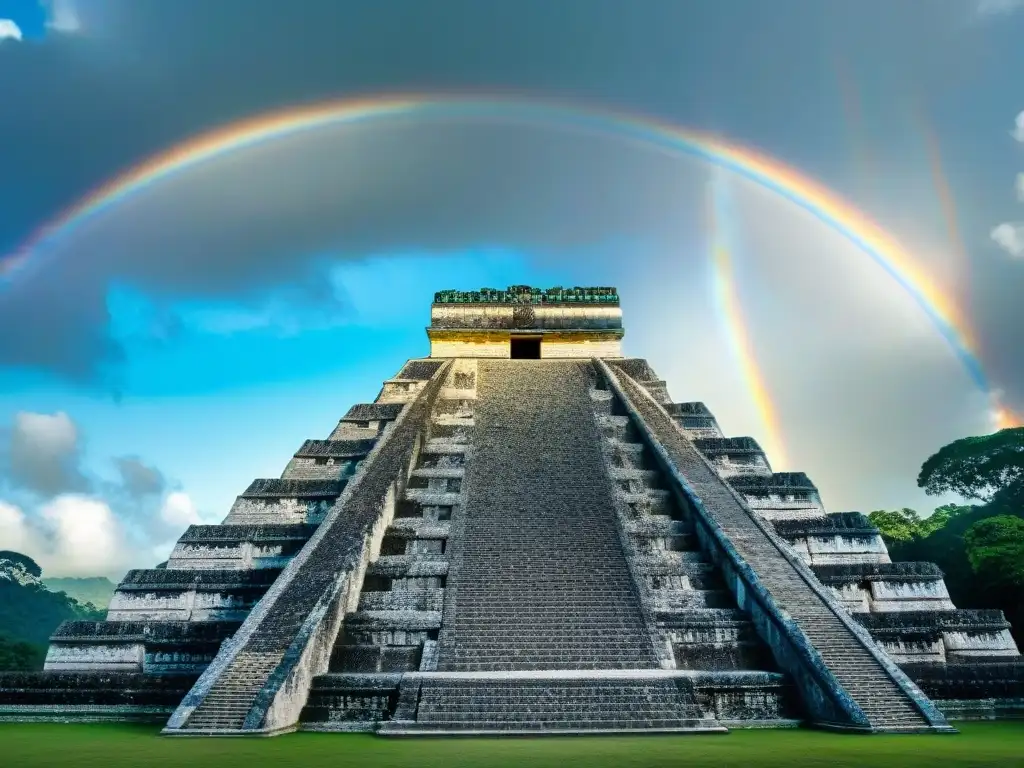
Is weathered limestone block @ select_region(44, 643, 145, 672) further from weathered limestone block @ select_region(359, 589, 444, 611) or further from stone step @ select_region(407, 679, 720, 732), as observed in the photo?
stone step @ select_region(407, 679, 720, 732)

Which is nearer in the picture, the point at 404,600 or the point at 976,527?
the point at 404,600

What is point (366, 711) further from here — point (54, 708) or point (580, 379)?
point (580, 379)

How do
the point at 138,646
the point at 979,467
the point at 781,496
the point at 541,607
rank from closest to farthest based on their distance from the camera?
the point at 541,607 < the point at 138,646 < the point at 781,496 < the point at 979,467

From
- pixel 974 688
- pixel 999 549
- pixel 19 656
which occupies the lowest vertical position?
pixel 974 688

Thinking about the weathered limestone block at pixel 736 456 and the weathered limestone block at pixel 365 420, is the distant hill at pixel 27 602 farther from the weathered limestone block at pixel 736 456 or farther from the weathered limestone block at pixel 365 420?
the weathered limestone block at pixel 736 456

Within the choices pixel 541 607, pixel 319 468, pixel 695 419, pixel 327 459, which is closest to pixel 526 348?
pixel 695 419

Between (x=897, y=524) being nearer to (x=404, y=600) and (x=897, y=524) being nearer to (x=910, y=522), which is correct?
(x=910, y=522)

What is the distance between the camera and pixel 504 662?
7.73m

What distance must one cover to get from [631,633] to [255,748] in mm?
4167

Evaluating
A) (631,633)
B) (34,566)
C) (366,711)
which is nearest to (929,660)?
(631,633)

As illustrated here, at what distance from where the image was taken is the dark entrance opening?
21234mm

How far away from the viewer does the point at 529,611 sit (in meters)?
8.53

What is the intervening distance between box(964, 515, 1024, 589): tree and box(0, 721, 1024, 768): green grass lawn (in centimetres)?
855

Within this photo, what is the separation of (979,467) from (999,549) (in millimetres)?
13746
